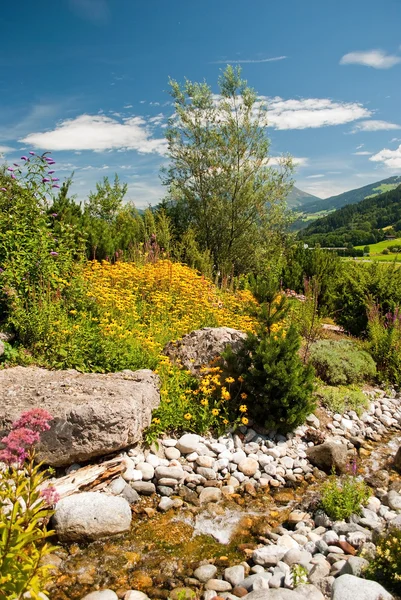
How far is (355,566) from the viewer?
12.3ft

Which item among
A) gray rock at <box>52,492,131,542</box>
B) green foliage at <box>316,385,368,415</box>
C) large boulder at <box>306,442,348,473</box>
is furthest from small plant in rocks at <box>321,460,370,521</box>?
green foliage at <box>316,385,368,415</box>

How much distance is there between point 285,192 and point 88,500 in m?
15.5

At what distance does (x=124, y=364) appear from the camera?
6.63 m

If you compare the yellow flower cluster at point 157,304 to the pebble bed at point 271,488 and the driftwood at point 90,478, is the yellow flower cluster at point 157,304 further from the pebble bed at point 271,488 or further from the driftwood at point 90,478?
the driftwood at point 90,478

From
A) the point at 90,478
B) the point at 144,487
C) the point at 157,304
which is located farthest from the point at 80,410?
the point at 157,304

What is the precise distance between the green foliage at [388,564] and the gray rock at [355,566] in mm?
62

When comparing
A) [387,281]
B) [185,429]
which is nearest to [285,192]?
[387,281]

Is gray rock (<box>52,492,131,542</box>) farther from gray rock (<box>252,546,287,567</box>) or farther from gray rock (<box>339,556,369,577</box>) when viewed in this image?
gray rock (<box>339,556,369,577</box>)

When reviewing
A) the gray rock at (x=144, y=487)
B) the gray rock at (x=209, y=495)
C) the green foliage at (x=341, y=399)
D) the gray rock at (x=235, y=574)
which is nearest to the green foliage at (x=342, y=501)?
the gray rock at (x=209, y=495)

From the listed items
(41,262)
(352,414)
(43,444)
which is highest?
(41,262)

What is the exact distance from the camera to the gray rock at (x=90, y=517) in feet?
14.0

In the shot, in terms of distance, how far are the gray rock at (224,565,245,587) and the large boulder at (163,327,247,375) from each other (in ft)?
10.3

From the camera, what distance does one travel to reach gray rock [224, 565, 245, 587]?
386 centimetres

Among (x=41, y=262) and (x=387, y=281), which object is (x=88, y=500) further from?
(x=387, y=281)
